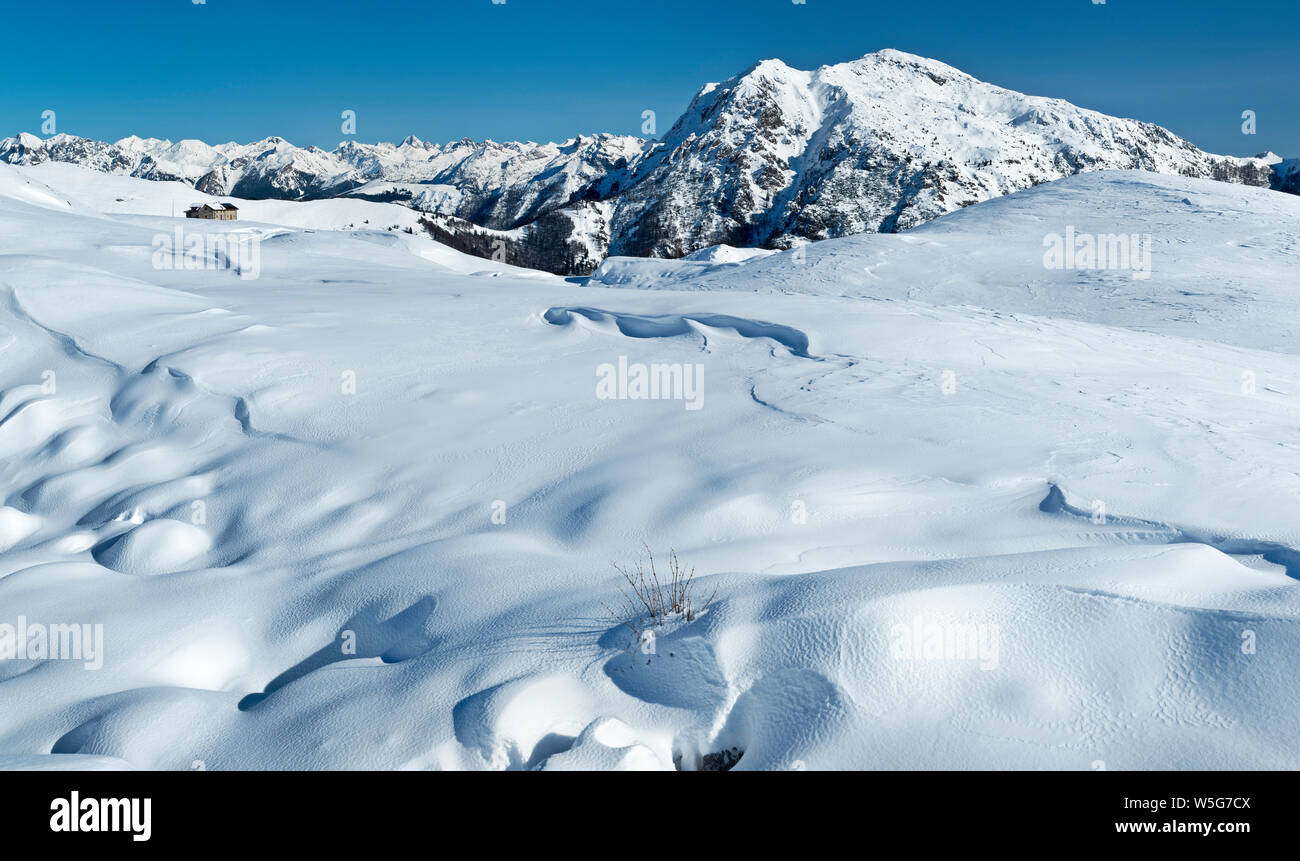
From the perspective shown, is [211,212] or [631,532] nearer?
[631,532]

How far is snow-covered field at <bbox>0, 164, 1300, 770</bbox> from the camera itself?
3518 millimetres

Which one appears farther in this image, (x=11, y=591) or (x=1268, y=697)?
(x=11, y=591)

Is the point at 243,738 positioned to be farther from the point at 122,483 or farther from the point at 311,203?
the point at 311,203

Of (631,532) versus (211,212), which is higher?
(211,212)

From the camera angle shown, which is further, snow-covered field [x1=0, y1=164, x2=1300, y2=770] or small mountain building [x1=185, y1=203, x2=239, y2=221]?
small mountain building [x1=185, y1=203, x2=239, y2=221]

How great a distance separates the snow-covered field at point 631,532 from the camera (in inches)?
138

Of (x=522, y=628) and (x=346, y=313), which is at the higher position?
(x=346, y=313)

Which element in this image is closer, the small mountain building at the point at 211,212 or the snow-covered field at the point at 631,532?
the snow-covered field at the point at 631,532

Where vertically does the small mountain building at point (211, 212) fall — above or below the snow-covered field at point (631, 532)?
above

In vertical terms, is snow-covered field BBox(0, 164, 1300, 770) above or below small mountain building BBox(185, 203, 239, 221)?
below

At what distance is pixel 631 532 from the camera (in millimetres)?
5402

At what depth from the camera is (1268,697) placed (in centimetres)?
334
